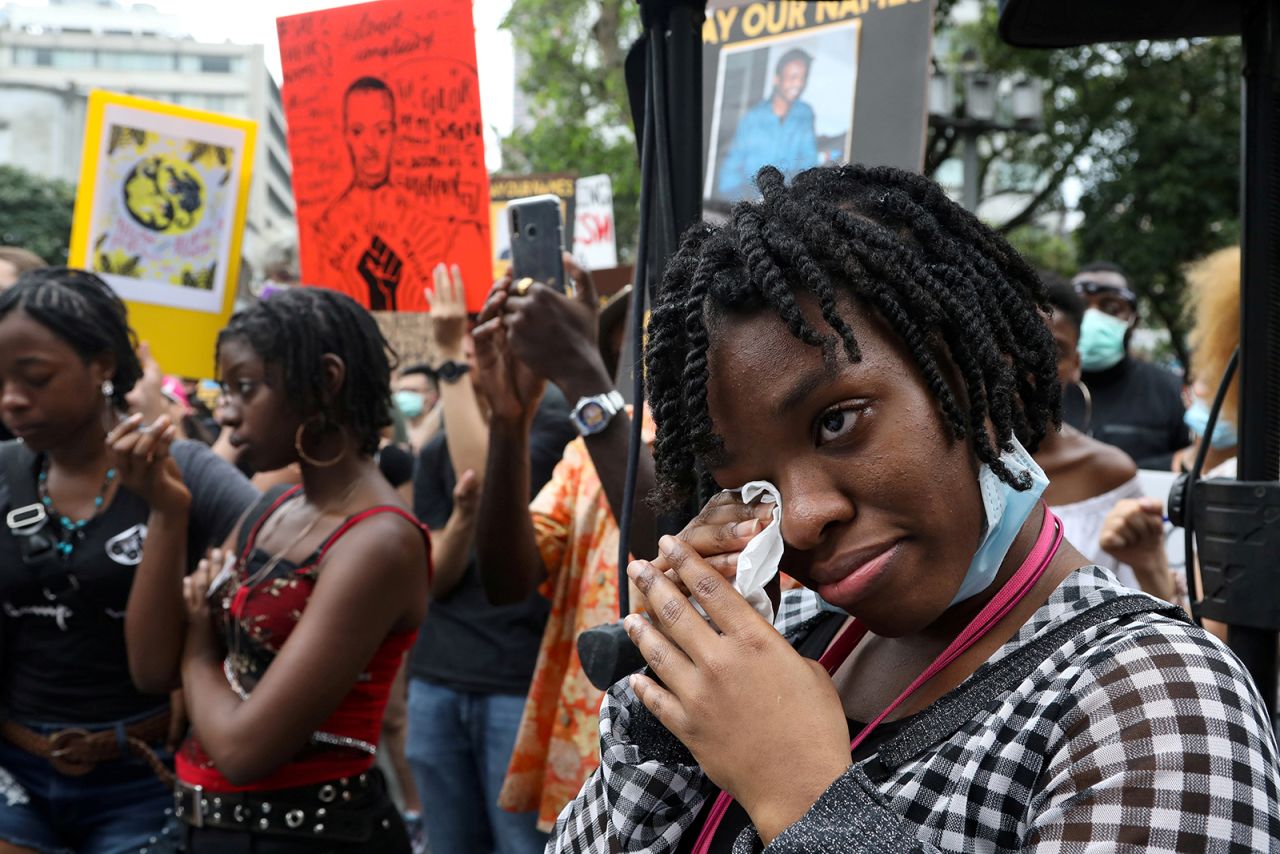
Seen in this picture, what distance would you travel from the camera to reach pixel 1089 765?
103 cm

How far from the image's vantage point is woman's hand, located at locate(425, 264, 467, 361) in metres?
3.56

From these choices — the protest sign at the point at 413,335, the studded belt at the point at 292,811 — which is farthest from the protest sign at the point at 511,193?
the studded belt at the point at 292,811

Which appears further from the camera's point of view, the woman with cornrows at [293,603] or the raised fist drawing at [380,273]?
the raised fist drawing at [380,273]

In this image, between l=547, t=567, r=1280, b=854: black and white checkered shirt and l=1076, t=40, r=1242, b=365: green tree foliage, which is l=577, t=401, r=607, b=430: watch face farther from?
l=1076, t=40, r=1242, b=365: green tree foliage

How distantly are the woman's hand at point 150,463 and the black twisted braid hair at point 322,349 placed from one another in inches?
11.8

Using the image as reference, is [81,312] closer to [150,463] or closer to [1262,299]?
[150,463]

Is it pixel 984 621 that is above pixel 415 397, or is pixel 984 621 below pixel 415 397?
above

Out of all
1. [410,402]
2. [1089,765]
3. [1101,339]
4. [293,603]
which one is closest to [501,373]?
[293,603]

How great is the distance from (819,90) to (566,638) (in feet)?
5.15

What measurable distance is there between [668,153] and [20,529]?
2222 millimetres

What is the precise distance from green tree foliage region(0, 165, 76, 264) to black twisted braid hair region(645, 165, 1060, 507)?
3495 centimetres

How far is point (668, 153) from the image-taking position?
5.53 feet

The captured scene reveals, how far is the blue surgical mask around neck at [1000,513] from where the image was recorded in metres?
1.24

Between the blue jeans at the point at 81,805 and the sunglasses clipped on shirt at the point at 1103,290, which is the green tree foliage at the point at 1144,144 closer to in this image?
the sunglasses clipped on shirt at the point at 1103,290
